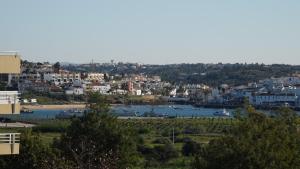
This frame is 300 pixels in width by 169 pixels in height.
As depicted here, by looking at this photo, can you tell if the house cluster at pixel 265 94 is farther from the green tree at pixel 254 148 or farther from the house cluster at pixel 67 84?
the green tree at pixel 254 148

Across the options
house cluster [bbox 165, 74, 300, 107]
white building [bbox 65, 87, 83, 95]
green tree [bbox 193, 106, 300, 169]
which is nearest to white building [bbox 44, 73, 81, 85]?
white building [bbox 65, 87, 83, 95]

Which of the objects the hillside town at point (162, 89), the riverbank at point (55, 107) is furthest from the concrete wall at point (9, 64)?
the hillside town at point (162, 89)

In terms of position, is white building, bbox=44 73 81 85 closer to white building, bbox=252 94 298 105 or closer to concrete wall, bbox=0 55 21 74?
white building, bbox=252 94 298 105

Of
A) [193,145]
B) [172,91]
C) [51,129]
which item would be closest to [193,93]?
[172,91]

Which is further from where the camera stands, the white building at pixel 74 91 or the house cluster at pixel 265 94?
the white building at pixel 74 91

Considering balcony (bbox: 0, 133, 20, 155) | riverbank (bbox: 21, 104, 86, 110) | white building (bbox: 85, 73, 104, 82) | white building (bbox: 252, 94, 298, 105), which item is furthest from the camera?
white building (bbox: 85, 73, 104, 82)

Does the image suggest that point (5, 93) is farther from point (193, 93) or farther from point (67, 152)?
point (193, 93)
